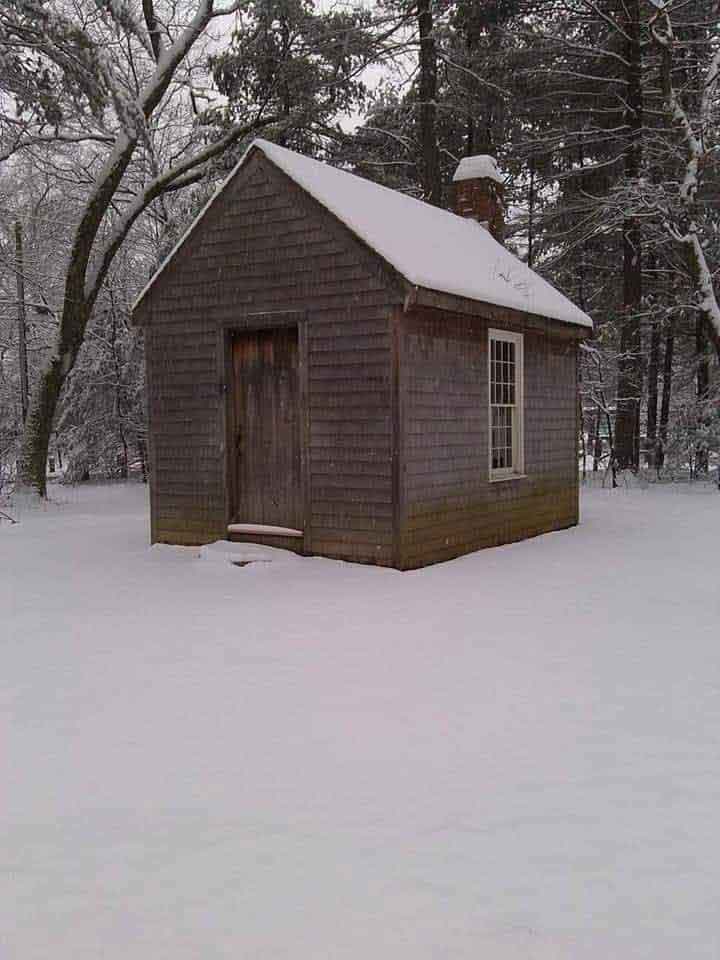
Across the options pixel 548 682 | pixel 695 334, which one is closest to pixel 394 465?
pixel 548 682

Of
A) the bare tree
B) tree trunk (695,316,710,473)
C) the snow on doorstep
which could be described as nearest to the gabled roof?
the snow on doorstep

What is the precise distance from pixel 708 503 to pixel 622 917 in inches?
546

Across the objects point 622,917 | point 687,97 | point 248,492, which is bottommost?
point 622,917

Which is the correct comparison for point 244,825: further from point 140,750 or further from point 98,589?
point 98,589

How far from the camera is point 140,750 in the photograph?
3988 millimetres

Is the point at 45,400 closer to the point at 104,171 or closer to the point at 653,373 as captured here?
the point at 104,171

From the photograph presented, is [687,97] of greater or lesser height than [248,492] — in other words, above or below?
above

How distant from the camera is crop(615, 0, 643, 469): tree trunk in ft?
58.7

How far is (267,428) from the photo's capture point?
9688 mm

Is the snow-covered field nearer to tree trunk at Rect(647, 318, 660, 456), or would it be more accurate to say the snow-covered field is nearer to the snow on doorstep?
the snow on doorstep

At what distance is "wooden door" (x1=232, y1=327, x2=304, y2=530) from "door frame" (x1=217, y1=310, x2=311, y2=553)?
7 centimetres

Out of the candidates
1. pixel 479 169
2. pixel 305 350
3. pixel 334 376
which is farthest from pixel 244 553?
pixel 479 169

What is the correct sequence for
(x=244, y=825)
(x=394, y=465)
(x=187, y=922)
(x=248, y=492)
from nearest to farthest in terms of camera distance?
(x=187, y=922)
(x=244, y=825)
(x=394, y=465)
(x=248, y=492)

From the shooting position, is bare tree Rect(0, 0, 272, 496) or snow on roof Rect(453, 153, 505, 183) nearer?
snow on roof Rect(453, 153, 505, 183)
